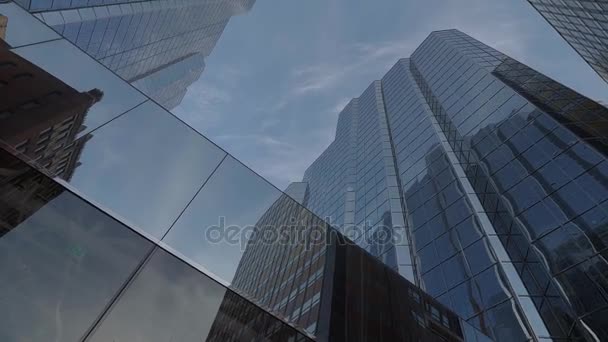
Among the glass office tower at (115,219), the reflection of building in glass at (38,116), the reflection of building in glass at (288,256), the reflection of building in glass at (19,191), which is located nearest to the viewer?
the glass office tower at (115,219)

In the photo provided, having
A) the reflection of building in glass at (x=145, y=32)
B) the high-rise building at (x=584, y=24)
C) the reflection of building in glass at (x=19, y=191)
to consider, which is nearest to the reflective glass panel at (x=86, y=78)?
the reflection of building in glass at (x=19, y=191)

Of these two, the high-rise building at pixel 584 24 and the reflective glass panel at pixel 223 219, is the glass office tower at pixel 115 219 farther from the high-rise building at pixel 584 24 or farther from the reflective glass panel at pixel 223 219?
the high-rise building at pixel 584 24

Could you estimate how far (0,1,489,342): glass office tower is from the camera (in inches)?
107

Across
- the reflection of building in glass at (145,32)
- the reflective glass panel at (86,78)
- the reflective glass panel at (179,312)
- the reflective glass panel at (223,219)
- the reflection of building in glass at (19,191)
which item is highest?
the reflection of building in glass at (145,32)

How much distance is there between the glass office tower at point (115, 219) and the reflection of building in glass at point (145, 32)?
757 inches

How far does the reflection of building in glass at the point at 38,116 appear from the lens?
3.16 meters

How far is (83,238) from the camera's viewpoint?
3047mm

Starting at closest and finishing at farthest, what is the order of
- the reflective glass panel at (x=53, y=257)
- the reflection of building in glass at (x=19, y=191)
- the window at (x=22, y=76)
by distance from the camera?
the reflective glass panel at (x=53, y=257) < the reflection of building in glass at (x=19, y=191) < the window at (x=22, y=76)

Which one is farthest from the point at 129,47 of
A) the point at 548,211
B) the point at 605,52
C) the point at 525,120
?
the point at 605,52

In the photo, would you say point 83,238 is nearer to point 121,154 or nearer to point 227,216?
point 121,154

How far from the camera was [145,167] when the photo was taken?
383 cm

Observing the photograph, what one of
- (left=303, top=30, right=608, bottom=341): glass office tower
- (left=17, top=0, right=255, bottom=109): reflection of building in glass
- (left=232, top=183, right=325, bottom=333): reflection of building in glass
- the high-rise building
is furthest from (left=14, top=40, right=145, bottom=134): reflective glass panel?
the high-rise building

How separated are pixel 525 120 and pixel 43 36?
2432 cm

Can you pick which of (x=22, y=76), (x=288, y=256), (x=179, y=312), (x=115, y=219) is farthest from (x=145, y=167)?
(x=288, y=256)
